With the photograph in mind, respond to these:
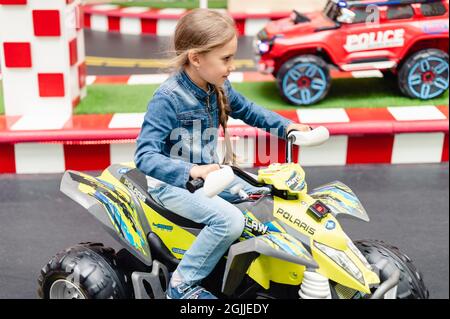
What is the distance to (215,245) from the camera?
1.28 m

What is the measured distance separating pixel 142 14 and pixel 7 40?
2.02 meters

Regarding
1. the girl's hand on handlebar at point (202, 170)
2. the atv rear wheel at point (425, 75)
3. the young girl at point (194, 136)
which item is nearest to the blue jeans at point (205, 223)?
the young girl at point (194, 136)

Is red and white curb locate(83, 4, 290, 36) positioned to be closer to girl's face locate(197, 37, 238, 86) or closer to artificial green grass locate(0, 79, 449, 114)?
artificial green grass locate(0, 79, 449, 114)

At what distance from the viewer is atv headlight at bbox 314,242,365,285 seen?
1.21m

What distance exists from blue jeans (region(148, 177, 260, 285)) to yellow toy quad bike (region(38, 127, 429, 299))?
0.11 feet

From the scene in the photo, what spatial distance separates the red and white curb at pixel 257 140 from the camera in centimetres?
227

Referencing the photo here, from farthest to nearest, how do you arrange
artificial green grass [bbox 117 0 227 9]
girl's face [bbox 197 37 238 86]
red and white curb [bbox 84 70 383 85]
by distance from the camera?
artificial green grass [bbox 117 0 227 9]
red and white curb [bbox 84 70 383 85]
girl's face [bbox 197 37 238 86]

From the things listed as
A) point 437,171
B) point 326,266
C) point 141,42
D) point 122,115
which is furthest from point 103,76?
point 326,266

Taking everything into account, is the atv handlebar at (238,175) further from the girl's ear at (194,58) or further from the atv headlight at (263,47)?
the atv headlight at (263,47)

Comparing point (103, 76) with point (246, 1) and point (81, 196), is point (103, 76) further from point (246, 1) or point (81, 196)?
point (81, 196)

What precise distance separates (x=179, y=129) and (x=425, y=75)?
1536 mm

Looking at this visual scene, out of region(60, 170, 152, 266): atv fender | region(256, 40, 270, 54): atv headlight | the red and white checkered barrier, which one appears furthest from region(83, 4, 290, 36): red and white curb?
region(60, 170, 152, 266): atv fender

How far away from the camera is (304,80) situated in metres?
2.53

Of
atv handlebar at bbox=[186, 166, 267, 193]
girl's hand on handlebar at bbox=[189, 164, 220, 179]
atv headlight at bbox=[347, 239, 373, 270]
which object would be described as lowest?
atv headlight at bbox=[347, 239, 373, 270]
